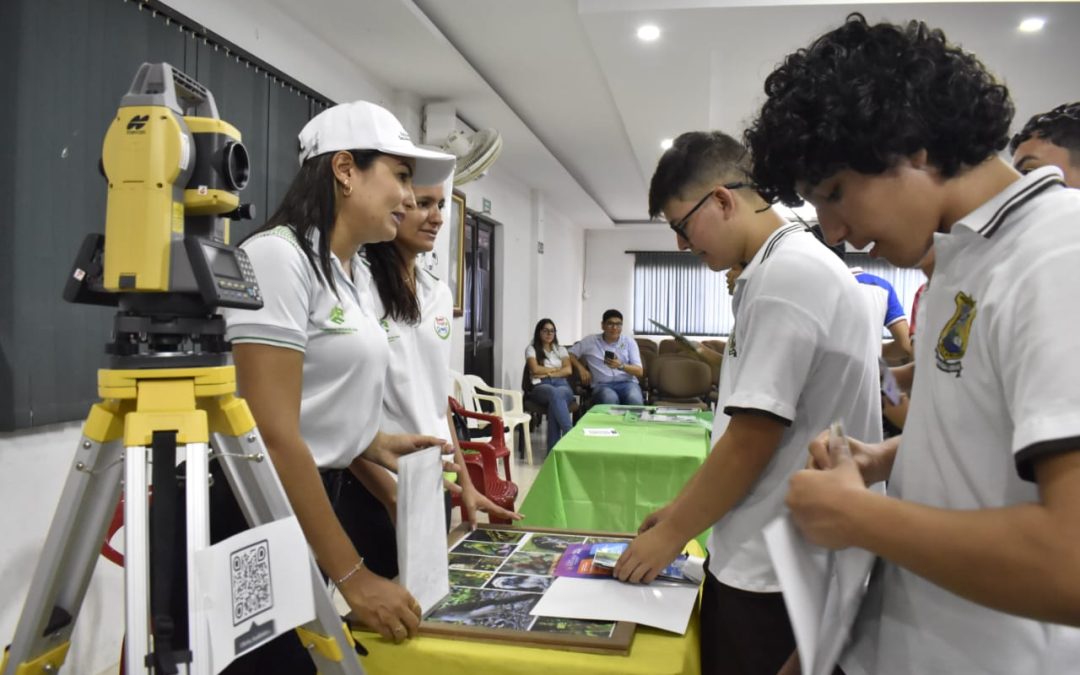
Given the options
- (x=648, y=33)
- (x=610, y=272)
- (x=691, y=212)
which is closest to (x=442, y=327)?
(x=691, y=212)

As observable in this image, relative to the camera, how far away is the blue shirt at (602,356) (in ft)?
23.1

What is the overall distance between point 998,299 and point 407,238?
1.40 m

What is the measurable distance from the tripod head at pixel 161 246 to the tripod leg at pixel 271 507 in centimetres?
11

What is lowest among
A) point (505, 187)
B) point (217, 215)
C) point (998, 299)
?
point (998, 299)

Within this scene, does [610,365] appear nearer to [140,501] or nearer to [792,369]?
[792,369]

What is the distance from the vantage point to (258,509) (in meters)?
0.82

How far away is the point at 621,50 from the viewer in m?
4.17

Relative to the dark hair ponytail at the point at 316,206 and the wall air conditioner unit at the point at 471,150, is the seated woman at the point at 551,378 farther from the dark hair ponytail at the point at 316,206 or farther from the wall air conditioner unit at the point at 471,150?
the dark hair ponytail at the point at 316,206

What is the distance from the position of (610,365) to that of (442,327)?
5.18 meters

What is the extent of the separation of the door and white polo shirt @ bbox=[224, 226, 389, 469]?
5.30m

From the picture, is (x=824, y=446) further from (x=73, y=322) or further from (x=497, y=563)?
(x=73, y=322)

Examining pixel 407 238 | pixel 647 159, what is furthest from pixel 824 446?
pixel 647 159

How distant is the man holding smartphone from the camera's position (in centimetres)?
688

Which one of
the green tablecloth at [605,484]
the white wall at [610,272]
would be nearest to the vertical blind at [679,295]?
the white wall at [610,272]
